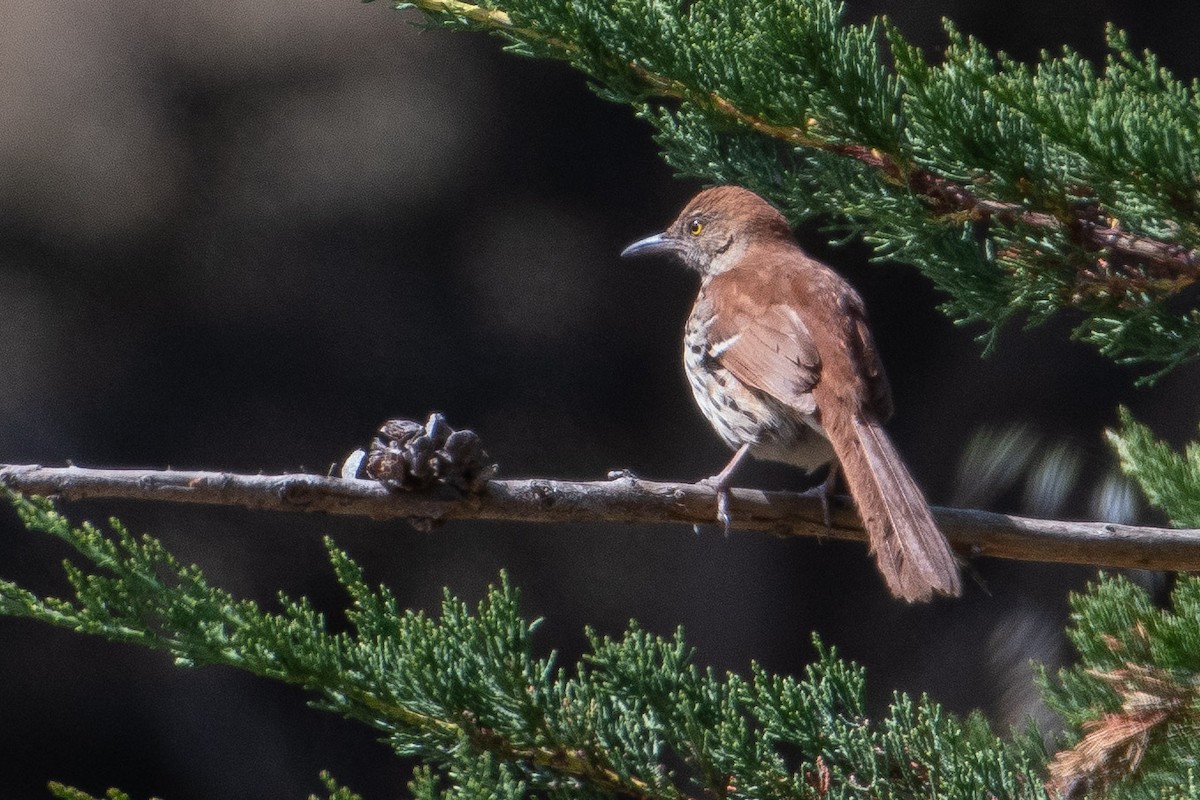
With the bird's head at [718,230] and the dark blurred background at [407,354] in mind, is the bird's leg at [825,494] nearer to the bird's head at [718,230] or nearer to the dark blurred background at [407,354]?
the bird's head at [718,230]

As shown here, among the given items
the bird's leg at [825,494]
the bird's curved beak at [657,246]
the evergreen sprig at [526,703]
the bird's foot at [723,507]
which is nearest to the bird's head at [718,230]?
the bird's curved beak at [657,246]

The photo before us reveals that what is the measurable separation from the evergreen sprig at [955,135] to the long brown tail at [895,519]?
35 centimetres

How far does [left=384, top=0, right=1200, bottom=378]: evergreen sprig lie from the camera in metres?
1.42

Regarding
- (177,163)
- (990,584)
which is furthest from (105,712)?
(990,584)

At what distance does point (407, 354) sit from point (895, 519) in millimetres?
2677

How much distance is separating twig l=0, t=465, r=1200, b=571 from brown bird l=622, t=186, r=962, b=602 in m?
0.09

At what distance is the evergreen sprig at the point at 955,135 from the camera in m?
1.42

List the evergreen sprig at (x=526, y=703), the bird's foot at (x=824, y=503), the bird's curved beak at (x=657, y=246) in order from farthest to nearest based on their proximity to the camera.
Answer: the bird's curved beak at (x=657, y=246), the bird's foot at (x=824, y=503), the evergreen sprig at (x=526, y=703)

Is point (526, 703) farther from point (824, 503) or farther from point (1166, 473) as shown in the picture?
point (1166, 473)

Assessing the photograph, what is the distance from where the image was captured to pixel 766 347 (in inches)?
106

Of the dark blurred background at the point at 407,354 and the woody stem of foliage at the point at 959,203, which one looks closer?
the woody stem of foliage at the point at 959,203

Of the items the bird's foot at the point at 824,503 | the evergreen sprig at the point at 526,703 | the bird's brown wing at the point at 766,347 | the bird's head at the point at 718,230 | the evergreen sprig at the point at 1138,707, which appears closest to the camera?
the evergreen sprig at the point at 1138,707

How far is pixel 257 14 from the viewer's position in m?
4.54

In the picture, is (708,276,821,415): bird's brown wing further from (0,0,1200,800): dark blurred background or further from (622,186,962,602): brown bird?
(0,0,1200,800): dark blurred background
